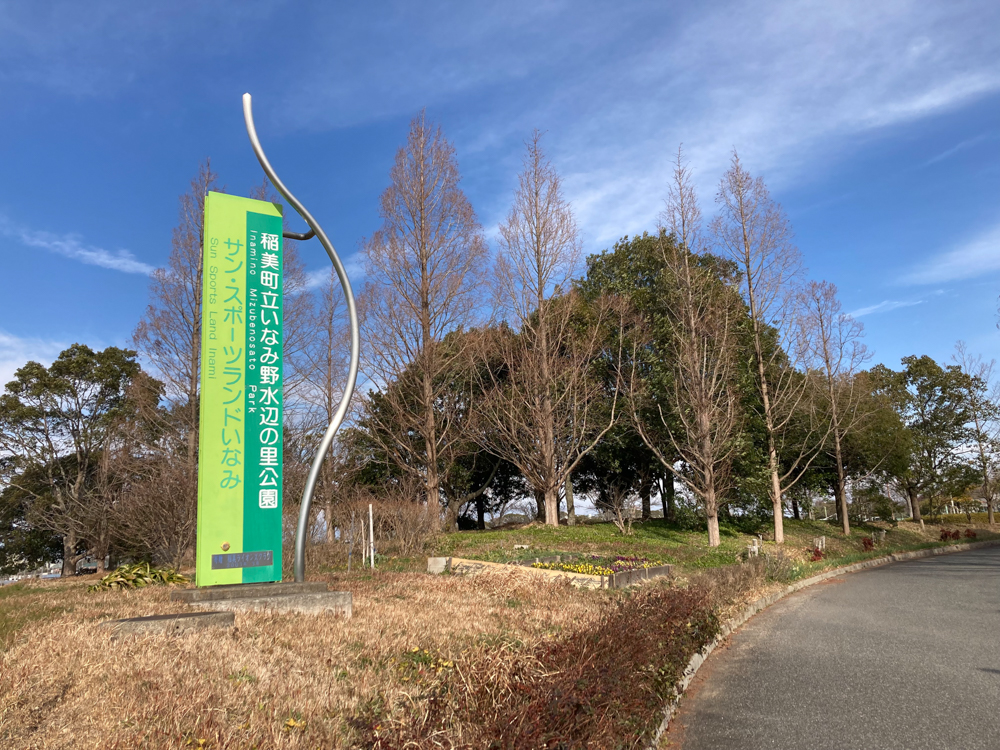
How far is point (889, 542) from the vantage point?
2367 cm

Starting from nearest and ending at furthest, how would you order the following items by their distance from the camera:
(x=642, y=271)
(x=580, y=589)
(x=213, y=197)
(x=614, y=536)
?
(x=213, y=197) → (x=580, y=589) → (x=614, y=536) → (x=642, y=271)

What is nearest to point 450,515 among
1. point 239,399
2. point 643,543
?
point 643,543

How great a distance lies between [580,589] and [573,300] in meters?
14.3

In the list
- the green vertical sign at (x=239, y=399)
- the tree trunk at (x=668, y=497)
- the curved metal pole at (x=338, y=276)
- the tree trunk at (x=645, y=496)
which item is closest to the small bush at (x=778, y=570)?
the curved metal pole at (x=338, y=276)

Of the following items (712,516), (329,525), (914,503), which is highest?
(329,525)

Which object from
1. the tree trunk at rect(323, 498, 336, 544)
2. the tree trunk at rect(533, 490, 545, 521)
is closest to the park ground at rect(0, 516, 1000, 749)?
the tree trunk at rect(323, 498, 336, 544)

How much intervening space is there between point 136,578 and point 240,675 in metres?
6.69

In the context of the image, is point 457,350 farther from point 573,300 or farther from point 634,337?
point 634,337

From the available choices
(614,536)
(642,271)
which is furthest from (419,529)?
(642,271)

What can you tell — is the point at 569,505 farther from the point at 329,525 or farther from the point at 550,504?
the point at 329,525

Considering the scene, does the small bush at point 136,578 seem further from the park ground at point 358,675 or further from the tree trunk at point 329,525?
the tree trunk at point 329,525

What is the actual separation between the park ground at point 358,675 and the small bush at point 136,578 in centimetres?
159

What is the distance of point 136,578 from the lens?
9359 millimetres

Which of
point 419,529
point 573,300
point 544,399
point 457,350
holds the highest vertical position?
point 573,300
